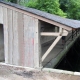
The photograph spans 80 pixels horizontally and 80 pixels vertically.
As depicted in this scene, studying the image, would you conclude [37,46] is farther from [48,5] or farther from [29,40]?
[48,5]

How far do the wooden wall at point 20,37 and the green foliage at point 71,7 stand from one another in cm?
2208

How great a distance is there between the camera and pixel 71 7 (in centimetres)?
2973

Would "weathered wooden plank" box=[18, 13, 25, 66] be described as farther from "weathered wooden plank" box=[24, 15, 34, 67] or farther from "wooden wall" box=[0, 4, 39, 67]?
"weathered wooden plank" box=[24, 15, 34, 67]

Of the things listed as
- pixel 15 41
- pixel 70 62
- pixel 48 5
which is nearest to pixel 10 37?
pixel 15 41

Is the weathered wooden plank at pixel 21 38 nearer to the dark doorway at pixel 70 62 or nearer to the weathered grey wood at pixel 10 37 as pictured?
the weathered grey wood at pixel 10 37

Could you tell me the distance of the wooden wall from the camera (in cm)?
796

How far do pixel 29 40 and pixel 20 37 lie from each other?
49cm

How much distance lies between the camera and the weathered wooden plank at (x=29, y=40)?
26.1ft

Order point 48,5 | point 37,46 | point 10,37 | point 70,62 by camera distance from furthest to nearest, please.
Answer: point 48,5 → point 70,62 → point 10,37 → point 37,46

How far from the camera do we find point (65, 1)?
29609mm

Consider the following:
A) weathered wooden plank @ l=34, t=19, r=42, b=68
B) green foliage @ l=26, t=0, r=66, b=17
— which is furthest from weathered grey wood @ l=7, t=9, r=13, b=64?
green foliage @ l=26, t=0, r=66, b=17

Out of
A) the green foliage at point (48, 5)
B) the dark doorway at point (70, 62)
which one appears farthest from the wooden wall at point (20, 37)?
the green foliage at point (48, 5)

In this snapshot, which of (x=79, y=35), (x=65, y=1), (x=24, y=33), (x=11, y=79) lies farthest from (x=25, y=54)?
(x=65, y=1)

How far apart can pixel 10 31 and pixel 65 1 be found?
22794 millimetres
